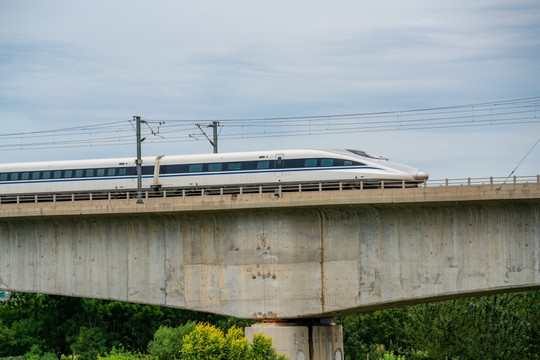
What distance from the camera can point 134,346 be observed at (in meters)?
70.1

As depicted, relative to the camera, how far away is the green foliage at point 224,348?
44.5 meters

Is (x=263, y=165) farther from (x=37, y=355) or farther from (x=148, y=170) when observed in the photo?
(x=37, y=355)

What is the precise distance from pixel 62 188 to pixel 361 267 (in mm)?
25432

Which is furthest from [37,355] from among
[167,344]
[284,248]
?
[284,248]

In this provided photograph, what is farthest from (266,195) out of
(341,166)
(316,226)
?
(341,166)

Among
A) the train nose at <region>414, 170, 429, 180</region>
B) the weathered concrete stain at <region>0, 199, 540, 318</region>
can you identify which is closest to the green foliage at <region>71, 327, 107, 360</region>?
the weathered concrete stain at <region>0, 199, 540, 318</region>

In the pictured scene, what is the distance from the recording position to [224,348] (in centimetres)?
4481

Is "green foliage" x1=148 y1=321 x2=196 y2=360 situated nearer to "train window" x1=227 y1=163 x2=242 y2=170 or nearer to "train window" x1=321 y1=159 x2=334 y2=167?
"train window" x1=227 y1=163 x2=242 y2=170

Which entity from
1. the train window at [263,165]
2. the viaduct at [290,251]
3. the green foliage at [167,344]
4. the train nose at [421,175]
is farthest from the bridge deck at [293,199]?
the green foliage at [167,344]

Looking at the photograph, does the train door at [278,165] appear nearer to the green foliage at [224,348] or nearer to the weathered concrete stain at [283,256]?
the weathered concrete stain at [283,256]

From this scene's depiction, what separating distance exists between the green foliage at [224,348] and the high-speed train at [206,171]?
12.2 metres

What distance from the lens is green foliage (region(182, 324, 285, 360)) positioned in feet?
146

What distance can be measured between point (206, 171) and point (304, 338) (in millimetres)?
14540

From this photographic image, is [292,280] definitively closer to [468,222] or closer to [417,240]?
[417,240]
